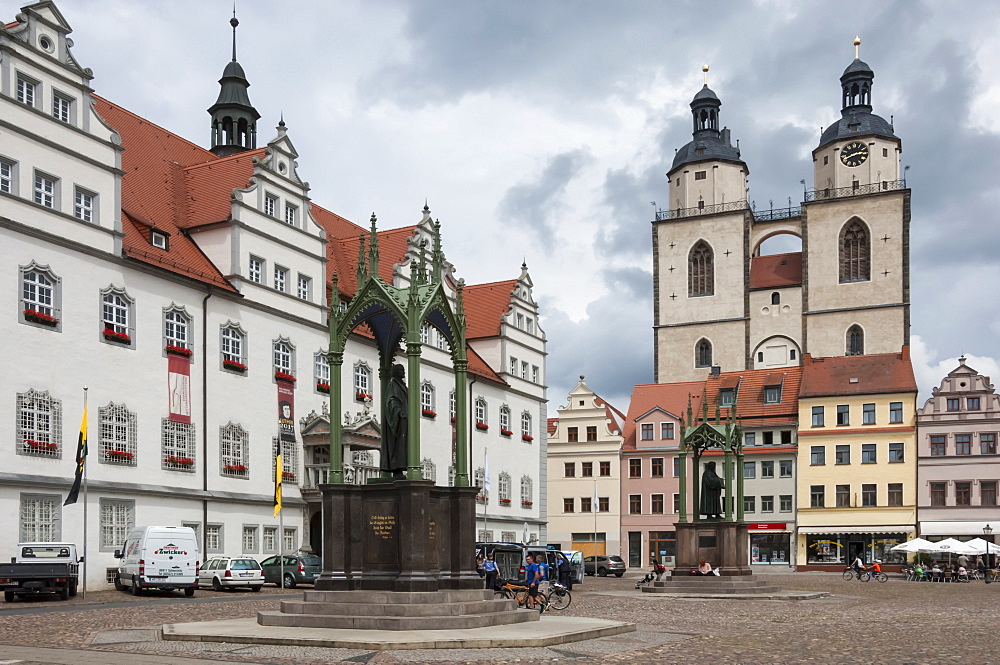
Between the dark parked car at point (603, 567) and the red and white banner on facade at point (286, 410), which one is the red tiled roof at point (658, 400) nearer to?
the dark parked car at point (603, 567)

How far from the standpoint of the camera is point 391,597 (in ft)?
60.1

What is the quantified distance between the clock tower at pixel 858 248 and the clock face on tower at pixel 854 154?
0.25 ft

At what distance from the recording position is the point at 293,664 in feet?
45.5

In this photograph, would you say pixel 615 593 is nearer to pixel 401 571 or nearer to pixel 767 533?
pixel 401 571

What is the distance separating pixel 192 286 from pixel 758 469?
43.5 meters

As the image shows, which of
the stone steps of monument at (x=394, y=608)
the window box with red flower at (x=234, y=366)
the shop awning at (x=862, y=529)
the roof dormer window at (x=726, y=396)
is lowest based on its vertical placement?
the shop awning at (x=862, y=529)

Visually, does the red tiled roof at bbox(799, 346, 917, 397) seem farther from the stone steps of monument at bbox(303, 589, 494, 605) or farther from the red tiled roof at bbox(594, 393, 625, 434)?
the stone steps of monument at bbox(303, 589, 494, 605)

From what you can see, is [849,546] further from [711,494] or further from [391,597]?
[391,597]

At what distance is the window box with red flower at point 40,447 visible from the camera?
109 feet

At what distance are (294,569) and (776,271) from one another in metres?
62.4

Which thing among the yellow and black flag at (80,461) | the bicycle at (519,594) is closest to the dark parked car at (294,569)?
the yellow and black flag at (80,461)

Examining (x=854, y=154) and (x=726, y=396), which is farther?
(x=854, y=154)

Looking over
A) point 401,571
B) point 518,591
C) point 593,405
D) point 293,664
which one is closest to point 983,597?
point 518,591

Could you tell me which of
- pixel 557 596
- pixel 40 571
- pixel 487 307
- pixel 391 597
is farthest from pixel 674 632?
pixel 487 307
